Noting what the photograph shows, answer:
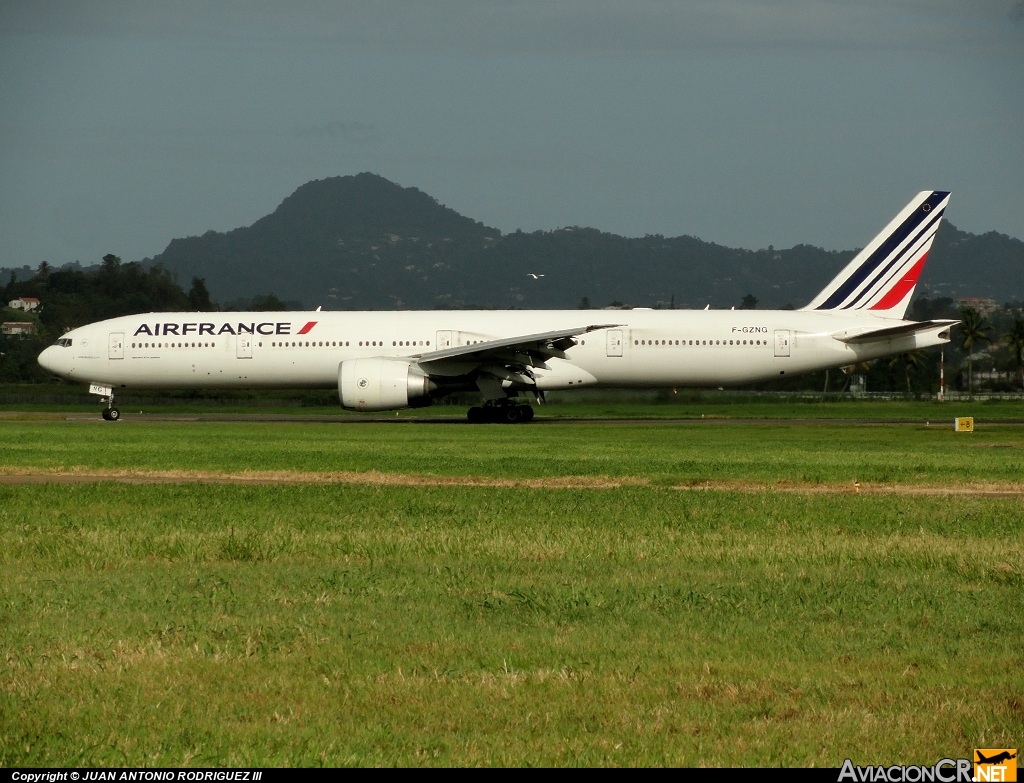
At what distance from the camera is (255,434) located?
31.4 metres

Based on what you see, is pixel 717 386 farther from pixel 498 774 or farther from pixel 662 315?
pixel 498 774

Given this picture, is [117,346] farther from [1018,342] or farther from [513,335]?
[1018,342]

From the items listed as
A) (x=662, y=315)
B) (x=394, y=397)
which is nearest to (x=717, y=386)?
(x=662, y=315)

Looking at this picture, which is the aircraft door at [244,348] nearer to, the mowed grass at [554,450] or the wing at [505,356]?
the mowed grass at [554,450]

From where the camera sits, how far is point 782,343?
127 feet

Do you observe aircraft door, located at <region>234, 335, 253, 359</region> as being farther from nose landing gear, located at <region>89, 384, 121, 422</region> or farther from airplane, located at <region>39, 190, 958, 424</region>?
nose landing gear, located at <region>89, 384, 121, 422</region>

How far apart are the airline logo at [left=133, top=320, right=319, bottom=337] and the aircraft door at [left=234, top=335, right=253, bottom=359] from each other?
0.26 m

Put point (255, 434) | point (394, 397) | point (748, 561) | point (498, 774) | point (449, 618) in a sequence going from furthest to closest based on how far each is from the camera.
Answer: point (394, 397), point (255, 434), point (748, 561), point (449, 618), point (498, 774)

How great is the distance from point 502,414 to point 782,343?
8.94m

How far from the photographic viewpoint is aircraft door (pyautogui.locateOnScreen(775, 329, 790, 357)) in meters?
38.7

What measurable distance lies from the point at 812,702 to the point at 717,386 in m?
33.7

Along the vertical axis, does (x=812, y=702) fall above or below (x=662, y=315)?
below

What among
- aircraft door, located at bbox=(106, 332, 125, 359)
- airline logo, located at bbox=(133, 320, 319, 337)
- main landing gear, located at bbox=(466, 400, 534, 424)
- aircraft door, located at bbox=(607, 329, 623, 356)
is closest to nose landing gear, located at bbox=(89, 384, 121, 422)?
aircraft door, located at bbox=(106, 332, 125, 359)

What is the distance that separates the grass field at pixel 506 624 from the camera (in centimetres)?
596
